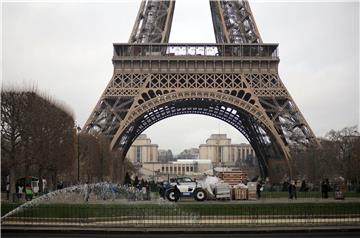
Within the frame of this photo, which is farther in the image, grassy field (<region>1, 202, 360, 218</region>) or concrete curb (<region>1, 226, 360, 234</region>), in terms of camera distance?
grassy field (<region>1, 202, 360, 218</region>)

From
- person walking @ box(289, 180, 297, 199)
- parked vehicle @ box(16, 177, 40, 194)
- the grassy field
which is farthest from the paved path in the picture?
parked vehicle @ box(16, 177, 40, 194)

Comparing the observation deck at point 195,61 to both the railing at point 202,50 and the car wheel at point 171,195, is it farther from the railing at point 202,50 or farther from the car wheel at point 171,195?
the car wheel at point 171,195

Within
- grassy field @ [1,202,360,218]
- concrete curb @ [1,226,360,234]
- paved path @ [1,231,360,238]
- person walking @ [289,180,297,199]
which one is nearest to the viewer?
paved path @ [1,231,360,238]

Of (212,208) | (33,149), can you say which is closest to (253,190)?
(212,208)

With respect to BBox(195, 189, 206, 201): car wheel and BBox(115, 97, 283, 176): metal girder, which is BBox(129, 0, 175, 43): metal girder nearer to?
BBox(115, 97, 283, 176): metal girder

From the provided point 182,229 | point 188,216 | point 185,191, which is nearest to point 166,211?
point 188,216

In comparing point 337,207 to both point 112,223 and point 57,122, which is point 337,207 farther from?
point 57,122
